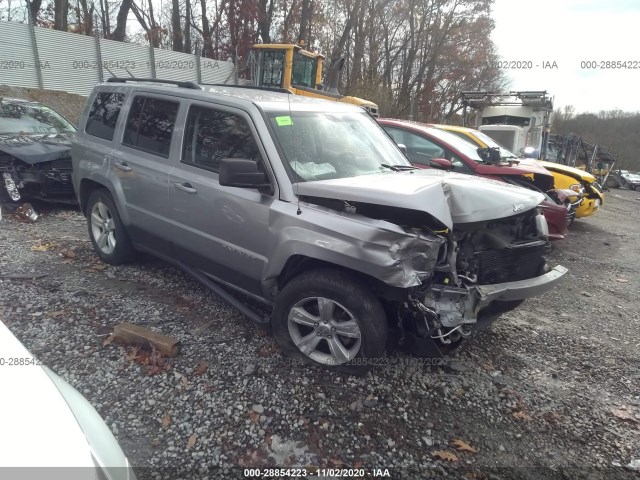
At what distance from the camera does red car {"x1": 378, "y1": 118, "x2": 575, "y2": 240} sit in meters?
6.96

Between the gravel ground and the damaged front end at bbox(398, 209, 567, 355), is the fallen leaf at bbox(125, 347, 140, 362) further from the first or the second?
the damaged front end at bbox(398, 209, 567, 355)

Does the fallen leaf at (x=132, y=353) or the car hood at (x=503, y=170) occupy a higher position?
the car hood at (x=503, y=170)

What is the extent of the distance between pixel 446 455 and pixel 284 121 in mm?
2597

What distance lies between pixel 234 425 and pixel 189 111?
2.59 meters

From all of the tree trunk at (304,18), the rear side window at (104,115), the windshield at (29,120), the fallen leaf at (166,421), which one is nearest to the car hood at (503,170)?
the rear side window at (104,115)

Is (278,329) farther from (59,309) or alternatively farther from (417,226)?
(59,309)

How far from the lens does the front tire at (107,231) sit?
15.3ft

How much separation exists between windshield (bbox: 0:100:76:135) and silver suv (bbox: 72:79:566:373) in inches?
173

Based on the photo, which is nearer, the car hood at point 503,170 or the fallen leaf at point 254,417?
the fallen leaf at point 254,417

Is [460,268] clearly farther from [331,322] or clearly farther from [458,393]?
[331,322]

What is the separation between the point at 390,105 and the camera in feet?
82.6

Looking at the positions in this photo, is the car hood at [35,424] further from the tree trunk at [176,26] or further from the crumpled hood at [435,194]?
the tree trunk at [176,26]

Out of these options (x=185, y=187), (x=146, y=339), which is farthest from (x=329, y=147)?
(x=146, y=339)

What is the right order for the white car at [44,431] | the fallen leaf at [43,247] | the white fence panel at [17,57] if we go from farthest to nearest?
the white fence panel at [17,57] → the fallen leaf at [43,247] → the white car at [44,431]
